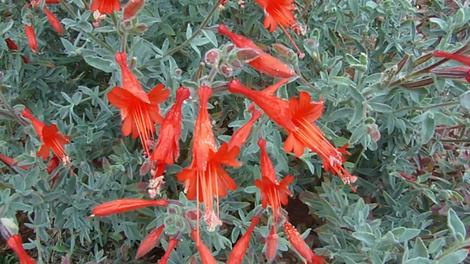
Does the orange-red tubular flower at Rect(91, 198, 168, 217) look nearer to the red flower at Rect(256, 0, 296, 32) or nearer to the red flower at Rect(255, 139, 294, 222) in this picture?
the red flower at Rect(255, 139, 294, 222)

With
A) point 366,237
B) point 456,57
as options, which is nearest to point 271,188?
point 366,237

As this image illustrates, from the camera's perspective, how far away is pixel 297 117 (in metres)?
2.08

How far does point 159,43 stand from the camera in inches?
121

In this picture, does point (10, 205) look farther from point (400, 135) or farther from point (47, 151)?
point (400, 135)

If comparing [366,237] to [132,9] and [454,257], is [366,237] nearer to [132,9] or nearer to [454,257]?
[454,257]

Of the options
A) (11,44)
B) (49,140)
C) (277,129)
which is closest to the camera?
(49,140)

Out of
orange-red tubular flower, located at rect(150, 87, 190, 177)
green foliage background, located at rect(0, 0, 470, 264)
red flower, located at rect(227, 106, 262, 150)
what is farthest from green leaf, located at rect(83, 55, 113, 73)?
red flower, located at rect(227, 106, 262, 150)

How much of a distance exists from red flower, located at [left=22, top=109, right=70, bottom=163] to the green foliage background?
0.07m

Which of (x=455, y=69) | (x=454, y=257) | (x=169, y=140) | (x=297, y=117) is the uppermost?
(x=169, y=140)

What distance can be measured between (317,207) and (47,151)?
3.68 ft

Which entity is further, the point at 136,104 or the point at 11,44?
the point at 11,44

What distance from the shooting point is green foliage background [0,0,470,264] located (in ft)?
7.58

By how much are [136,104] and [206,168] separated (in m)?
0.32

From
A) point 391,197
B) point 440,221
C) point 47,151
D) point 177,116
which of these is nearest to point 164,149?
point 177,116
